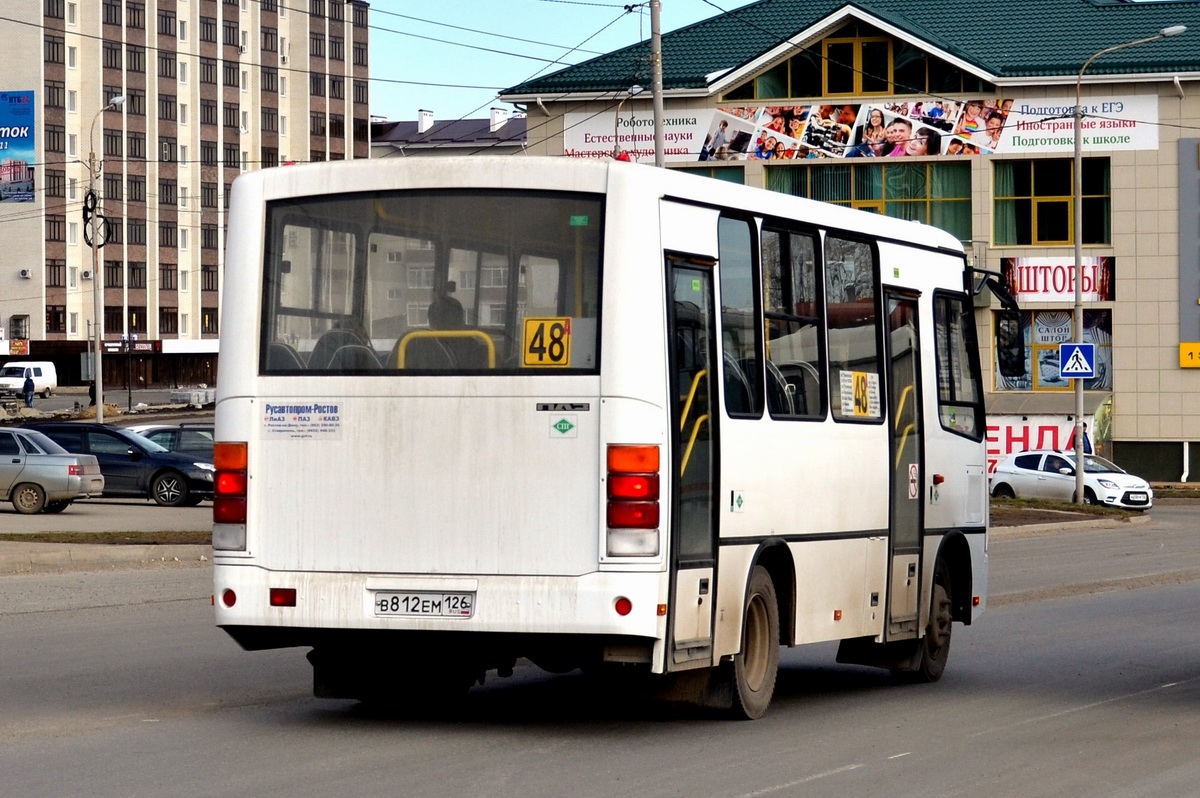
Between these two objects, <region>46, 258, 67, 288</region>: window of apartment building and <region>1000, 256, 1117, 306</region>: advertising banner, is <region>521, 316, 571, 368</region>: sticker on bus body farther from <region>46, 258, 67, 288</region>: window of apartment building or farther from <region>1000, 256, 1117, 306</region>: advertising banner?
<region>46, 258, 67, 288</region>: window of apartment building

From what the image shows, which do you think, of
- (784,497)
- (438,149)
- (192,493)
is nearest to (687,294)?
(784,497)

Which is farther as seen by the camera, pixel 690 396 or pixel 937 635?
pixel 937 635

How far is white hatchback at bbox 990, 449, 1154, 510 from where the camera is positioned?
141 feet

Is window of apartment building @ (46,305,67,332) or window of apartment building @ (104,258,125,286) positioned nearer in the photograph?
window of apartment building @ (46,305,67,332)

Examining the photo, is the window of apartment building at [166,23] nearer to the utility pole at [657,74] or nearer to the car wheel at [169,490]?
the car wheel at [169,490]

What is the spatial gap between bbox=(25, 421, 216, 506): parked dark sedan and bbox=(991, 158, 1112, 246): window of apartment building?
91.1ft

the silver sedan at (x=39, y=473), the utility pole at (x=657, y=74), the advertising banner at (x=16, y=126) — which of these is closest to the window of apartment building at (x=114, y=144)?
the advertising banner at (x=16, y=126)

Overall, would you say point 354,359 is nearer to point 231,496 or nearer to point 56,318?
point 231,496

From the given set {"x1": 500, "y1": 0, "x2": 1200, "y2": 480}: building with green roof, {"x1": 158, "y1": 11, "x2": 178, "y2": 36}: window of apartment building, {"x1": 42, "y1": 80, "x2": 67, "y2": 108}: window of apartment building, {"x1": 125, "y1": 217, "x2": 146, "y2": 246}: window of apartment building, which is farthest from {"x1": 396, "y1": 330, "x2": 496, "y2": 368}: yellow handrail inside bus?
{"x1": 158, "y1": 11, "x2": 178, "y2": 36}: window of apartment building

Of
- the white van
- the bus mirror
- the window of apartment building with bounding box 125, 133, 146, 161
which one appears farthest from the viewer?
the window of apartment building with bounding box 125, 133, 146, 161

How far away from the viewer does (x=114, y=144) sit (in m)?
121

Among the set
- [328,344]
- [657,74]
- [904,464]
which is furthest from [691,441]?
[657,74]

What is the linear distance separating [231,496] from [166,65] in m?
119

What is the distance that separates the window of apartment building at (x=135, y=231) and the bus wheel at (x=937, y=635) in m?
114
